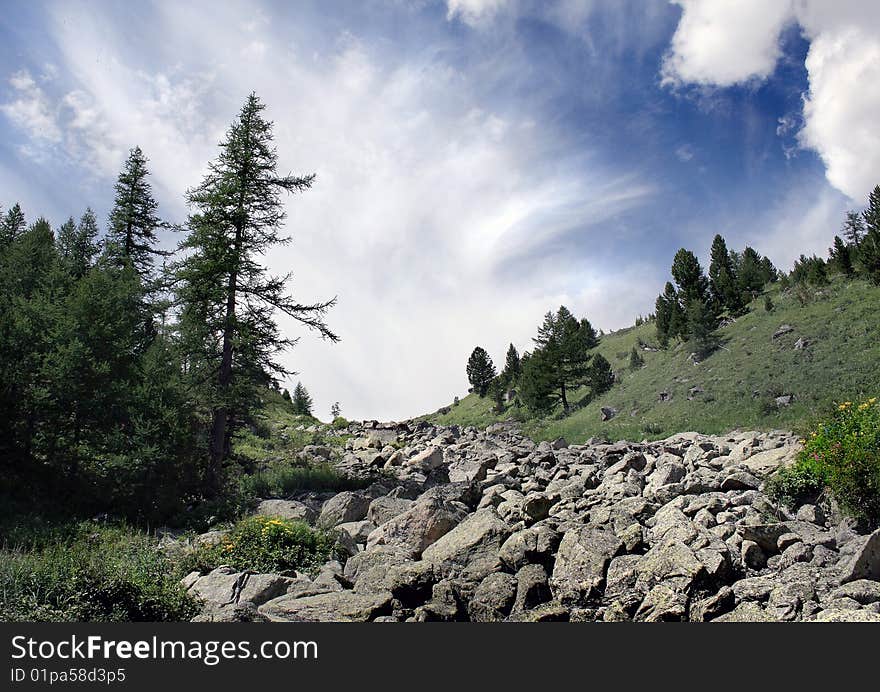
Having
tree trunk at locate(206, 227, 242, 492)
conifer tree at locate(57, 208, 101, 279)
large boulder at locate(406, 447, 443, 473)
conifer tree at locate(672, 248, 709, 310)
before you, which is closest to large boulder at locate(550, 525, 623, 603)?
tree trunk at locate(206, 227, 242, 492)

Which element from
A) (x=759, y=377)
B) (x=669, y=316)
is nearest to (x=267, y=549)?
(x=759, y=377)

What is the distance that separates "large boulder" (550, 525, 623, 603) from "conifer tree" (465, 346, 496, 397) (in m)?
84.3

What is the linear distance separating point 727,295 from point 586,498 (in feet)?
195

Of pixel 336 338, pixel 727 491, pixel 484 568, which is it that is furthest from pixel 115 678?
pixel 336 338

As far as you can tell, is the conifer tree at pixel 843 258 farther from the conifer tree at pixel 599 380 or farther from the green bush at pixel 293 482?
the green bush at pixel 293 482

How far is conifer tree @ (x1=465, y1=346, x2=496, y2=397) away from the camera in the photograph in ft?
306

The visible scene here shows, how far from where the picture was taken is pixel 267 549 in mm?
9922

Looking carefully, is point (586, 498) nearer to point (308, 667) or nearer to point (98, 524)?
point (308, 667)

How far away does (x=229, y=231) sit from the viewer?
64.1 ft

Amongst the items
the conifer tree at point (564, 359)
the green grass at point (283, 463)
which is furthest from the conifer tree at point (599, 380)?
the green grass at point (283, 463)

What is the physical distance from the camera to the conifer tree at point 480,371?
306ft

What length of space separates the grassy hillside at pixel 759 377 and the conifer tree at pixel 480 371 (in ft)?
123

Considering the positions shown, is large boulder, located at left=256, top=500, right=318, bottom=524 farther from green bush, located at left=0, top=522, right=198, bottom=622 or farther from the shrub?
the shrub

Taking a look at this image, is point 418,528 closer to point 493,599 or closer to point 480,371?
point 493,599
